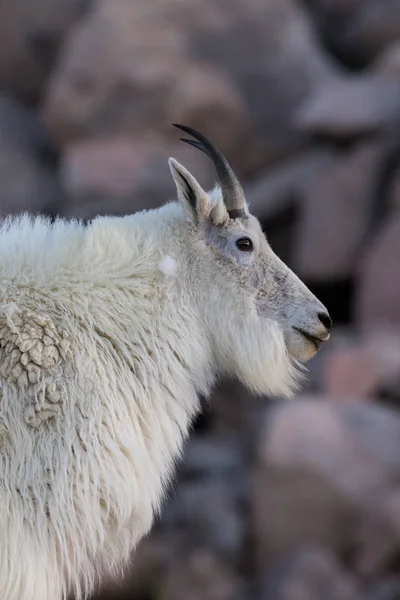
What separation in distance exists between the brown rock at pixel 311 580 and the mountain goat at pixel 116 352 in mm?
4977

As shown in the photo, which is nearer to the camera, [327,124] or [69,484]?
[69,484]

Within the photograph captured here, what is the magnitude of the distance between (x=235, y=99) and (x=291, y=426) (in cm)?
748

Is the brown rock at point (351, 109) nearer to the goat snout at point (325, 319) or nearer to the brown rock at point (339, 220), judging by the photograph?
the brown rock at point (339, 220)

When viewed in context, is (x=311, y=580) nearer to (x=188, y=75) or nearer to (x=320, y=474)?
(x=320, y=474)

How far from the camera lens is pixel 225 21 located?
17141mm

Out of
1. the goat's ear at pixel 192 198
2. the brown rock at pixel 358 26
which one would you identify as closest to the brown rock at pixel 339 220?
the brown rock at pixel 358 26

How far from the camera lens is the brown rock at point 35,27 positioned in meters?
18.8

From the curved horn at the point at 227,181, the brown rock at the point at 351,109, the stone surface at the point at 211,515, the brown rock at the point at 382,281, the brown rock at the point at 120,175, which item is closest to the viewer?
the curved horn at the point at 227,181

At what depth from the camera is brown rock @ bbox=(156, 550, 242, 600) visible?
10.4 metres

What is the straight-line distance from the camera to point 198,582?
10531 millimetres

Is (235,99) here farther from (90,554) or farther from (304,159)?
(90,554)

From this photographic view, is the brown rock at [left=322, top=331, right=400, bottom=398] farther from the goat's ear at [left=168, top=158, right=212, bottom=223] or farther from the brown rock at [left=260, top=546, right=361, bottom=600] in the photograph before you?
the goat's ear at [left=168, top=158, right=212, bottom=223]

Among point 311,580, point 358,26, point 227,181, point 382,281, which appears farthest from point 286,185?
point 227,181

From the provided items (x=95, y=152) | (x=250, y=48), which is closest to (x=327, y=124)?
(x=250, y=48)
